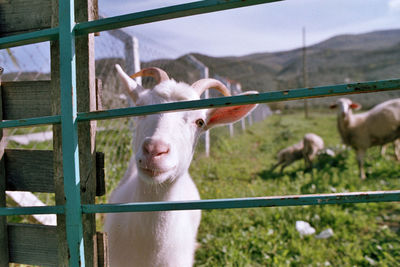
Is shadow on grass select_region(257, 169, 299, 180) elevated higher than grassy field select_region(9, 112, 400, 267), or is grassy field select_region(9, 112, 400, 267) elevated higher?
shadow on grass select_region(257, 169, 299, 180)

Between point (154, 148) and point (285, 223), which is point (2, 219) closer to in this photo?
point (154, 148)

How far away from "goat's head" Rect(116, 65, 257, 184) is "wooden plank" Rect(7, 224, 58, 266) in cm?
56

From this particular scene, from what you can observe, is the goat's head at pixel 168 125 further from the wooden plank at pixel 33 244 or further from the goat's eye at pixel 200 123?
the wooden plank at pixel 33 244

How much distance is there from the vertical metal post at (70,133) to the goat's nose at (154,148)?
0.39m

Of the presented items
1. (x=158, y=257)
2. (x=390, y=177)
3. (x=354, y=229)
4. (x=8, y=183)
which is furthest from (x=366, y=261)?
(x=390, y=177)

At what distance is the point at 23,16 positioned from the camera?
1.52m

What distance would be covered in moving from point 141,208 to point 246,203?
471 millimetres

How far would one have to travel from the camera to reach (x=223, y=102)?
1.16 m

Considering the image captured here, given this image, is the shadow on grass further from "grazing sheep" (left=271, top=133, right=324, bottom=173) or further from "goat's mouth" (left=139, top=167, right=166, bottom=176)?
"goat's mouth" (left=139, top=167, right=166, bottom=176)

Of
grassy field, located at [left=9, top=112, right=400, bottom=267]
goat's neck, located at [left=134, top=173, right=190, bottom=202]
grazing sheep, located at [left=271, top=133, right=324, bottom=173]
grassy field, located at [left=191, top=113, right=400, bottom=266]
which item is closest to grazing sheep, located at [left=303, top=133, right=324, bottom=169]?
grazing sheep, located at [left=271, top=133, right=324, bottom=173]

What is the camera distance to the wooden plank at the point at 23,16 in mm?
1467

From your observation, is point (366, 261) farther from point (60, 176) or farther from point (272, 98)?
point (60, 176)

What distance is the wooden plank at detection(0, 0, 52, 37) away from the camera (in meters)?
1.47

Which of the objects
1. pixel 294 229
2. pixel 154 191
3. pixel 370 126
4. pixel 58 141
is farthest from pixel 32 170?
pixel 370 126
